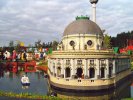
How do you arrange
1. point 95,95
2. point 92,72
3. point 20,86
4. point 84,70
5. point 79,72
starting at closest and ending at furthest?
point 95,95, point 84,70, point 92,72, point 79,72, point 20,86

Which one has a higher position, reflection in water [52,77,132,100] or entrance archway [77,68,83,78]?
entrance archway [77,68,83,78]

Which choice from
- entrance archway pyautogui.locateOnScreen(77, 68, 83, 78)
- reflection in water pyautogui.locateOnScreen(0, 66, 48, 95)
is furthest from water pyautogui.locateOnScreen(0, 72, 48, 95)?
entrance archway pyautogui.locateOnScreen(77, 68, 83, 78)

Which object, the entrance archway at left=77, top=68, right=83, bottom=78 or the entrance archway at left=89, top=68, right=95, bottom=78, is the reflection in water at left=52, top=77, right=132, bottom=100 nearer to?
the entrance archway at left=89, top=68, right=95, bottom=78

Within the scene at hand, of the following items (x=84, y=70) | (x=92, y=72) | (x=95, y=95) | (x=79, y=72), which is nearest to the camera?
(x=95, y=95)

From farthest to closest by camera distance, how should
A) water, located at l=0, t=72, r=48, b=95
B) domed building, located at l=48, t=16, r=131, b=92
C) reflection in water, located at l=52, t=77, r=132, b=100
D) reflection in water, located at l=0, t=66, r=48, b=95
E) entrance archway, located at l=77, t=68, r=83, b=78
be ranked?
entrance archway, located at l=77, t=68, r=83, b=78 → reflection in water, located at l=0, t=66, r=48, b=95 → water, located at l=0, t=72, r=48, b=95 → domed building, located at l=48, t=16, r=131, b=92 → reflection in water, located at l=52, t=77, r=132, b=100

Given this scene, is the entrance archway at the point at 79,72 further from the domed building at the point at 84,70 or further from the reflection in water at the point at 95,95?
the reflection in water at the point at 95,95

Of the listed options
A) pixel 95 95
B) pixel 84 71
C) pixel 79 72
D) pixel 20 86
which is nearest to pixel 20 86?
pixel 20 86

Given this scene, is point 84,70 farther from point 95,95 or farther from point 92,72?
point 95,95

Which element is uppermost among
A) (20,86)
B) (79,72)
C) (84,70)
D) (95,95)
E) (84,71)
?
(84,70)

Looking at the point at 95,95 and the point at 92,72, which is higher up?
the point at 92,72

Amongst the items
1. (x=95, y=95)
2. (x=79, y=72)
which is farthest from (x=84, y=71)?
(x=95, y=95)

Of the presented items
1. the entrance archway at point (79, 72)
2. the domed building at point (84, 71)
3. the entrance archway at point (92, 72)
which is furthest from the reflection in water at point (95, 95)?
the entrance archway at point (79, 72)

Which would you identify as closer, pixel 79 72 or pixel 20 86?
pixel 79 72

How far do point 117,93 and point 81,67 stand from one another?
1097cm
